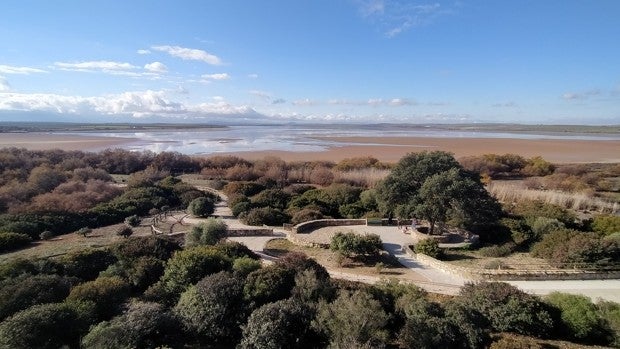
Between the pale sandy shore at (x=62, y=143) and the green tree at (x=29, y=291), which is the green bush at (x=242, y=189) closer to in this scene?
the green tree at (x=29, y=291)

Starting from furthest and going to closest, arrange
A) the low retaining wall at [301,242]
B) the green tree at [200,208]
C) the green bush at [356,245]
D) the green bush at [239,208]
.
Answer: the green bush at [239,208] → the green tree at [200,208] → the low retaining wall at [301,242] → the green bush at [356,245]

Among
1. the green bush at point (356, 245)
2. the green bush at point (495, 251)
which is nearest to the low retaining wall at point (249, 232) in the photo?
the green bush at point (356, 245)

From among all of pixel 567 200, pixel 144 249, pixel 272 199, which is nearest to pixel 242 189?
pixel 272 199

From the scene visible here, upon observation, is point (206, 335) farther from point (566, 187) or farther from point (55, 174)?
point (566, 187)

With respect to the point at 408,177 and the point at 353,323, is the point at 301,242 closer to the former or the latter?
the point at 408,177

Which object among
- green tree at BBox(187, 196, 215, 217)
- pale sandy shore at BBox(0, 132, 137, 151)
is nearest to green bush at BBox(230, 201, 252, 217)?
green tree at BBox(187, 196, 215, 217)
